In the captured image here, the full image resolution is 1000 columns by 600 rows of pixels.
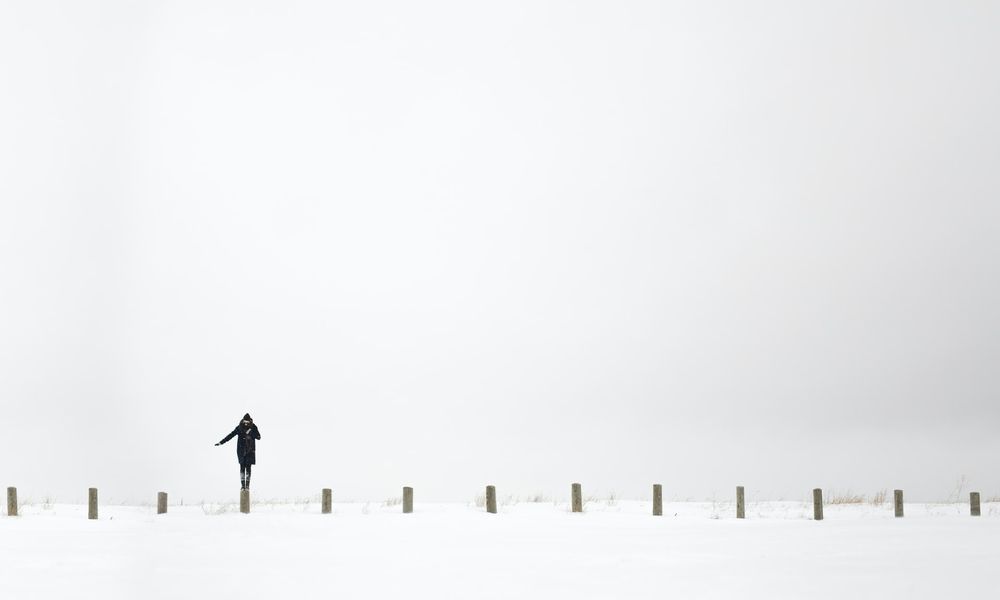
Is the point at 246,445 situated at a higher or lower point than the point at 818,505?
higher

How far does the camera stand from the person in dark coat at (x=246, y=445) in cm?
3269

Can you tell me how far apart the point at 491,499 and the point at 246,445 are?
8.42 m

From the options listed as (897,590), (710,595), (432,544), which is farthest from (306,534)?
(897,590)

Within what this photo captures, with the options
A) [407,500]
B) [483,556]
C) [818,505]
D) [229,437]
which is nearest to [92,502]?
[229,437]

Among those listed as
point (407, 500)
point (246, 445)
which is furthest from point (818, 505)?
point (246, 445)

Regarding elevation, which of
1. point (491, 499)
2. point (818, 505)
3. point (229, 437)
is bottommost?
point (818, 505)

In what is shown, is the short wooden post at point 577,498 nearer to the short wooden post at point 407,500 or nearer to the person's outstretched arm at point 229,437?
the short wooden post at point 407,500

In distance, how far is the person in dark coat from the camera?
107ft

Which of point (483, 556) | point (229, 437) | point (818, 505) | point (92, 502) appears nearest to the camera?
point (483, 556)

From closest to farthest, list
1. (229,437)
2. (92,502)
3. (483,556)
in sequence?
1. (483,556)
2. (92,502)
3. (229,437)

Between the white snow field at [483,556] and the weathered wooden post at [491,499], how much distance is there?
0.88 m

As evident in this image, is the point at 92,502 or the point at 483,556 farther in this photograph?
the point at 92,502

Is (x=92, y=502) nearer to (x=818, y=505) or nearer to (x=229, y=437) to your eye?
(x=229, y=437)

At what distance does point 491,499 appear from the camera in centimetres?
3177
